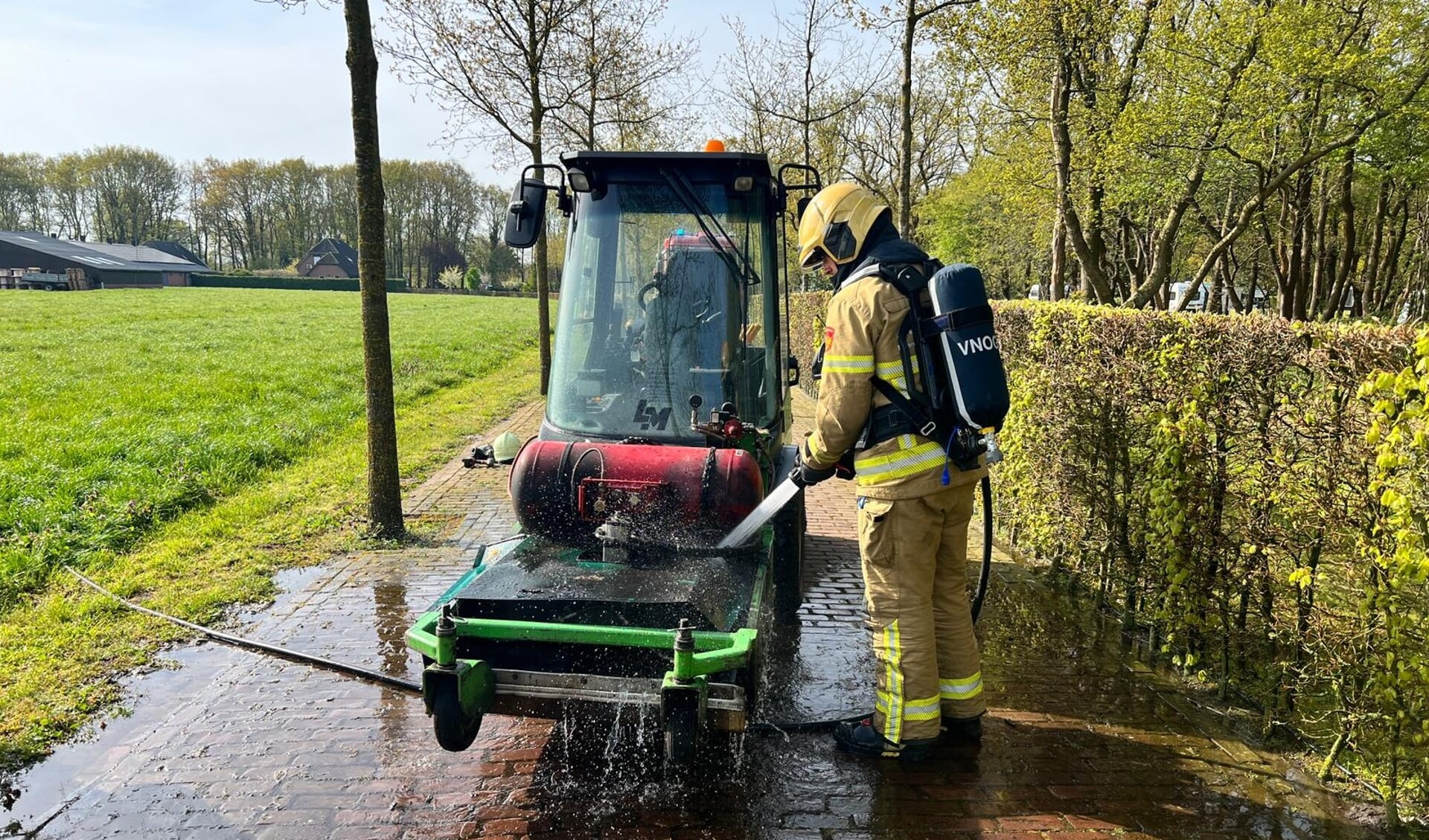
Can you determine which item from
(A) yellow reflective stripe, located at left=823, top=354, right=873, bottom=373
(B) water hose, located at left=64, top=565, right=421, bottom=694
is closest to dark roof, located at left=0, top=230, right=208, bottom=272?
(B) water hose, located at left=64, top=565, right=421, bottom=694

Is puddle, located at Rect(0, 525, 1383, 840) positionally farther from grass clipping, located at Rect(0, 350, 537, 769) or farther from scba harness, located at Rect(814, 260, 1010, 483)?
scba harness, located at Rect(814, 260, 1010, 483)

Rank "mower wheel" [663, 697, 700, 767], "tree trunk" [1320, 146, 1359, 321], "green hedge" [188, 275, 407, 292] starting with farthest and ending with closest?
"green hedge" [188, 275, 407, 292]
"tree trunk" [1320, 146, 1359, 321]
"mower wheel" [663, 697, 700, 767]

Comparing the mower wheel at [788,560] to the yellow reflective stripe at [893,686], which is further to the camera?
the mower wheel at [788,560]

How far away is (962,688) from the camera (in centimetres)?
376

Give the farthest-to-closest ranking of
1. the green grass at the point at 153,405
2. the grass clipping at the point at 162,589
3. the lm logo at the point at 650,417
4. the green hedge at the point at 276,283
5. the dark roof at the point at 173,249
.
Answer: the dark roof at the point at 173,249 < the green hedge at the point at 276,283 < the green grass at the point at 153,405 < the lm logo at the point at 650,417 < the grass clipping at the point at 162,589

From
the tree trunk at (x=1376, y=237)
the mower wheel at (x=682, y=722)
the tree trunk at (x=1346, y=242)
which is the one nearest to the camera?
the mower wheel at (x=682, y=722)

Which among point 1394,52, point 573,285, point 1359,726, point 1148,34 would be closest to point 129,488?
point 573,285

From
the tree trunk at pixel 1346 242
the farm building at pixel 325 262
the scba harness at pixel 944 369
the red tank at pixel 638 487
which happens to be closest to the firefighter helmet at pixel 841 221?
the scba harness at pixel 944 369

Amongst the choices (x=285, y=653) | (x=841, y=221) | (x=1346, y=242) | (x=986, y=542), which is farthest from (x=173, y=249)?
(x=986, y=542)

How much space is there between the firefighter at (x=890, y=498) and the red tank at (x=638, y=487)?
12.7 inches

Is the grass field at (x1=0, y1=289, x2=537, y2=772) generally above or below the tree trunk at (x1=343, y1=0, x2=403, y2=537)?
below

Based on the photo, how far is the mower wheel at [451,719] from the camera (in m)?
2.97

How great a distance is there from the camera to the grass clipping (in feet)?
13.1

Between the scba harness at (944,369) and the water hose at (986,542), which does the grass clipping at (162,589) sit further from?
the water hose at (986,542)
